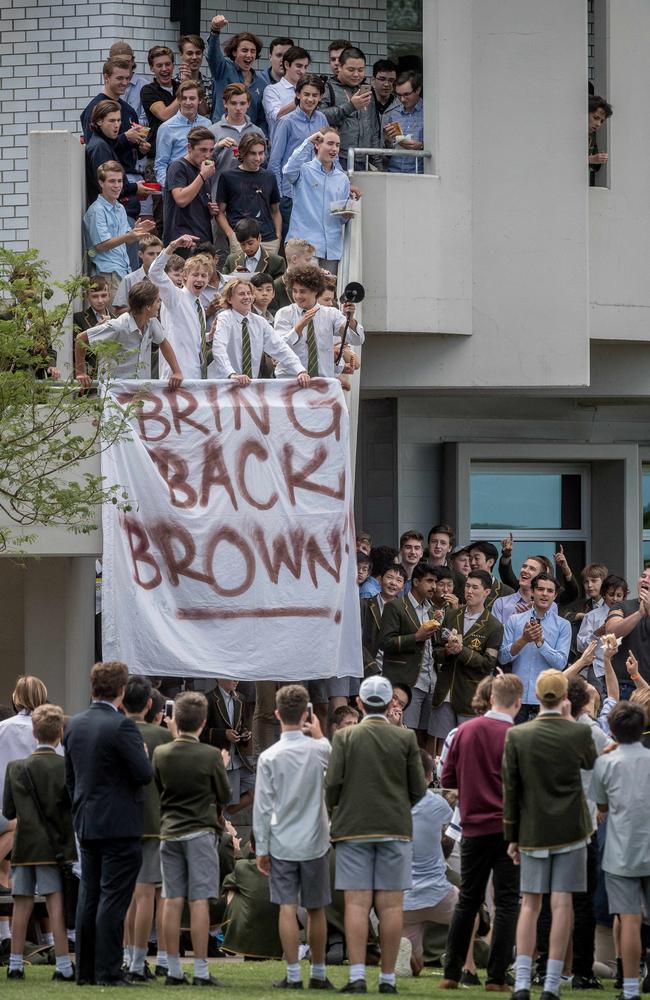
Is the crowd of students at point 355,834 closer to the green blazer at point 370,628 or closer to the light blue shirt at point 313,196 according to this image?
the green blazer at point 370,628

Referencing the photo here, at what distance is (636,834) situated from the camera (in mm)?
9781

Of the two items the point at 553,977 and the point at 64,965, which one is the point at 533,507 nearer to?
the point at 64,965

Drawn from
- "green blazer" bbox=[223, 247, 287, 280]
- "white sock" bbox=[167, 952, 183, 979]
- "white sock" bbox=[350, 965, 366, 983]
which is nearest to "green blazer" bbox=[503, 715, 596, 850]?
"white sock" bbox=[350, 965, 366, 983]

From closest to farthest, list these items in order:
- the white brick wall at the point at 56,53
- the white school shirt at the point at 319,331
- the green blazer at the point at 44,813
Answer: the green blazer at the point at 44,813, the white school shirt at the point at 319,331, the white brick wall at the point at 56,53

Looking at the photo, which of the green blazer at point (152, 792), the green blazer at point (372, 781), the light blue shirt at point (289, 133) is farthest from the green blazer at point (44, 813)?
the light blue shirt at point (289, 133)

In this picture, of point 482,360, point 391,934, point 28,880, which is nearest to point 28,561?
point 482,360

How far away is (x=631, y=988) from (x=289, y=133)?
907 cm

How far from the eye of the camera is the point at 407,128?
57.7ft

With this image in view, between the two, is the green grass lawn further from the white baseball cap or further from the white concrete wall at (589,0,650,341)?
the white concrete wall at (589,0,650,341)

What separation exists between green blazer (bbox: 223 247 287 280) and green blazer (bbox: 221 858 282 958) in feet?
17.7

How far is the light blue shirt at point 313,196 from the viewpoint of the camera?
52.0 feet

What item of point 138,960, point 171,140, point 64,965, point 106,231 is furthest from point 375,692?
point 171,140

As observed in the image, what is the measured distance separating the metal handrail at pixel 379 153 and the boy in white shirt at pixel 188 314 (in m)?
3.00

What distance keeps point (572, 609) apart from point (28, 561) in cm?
526
